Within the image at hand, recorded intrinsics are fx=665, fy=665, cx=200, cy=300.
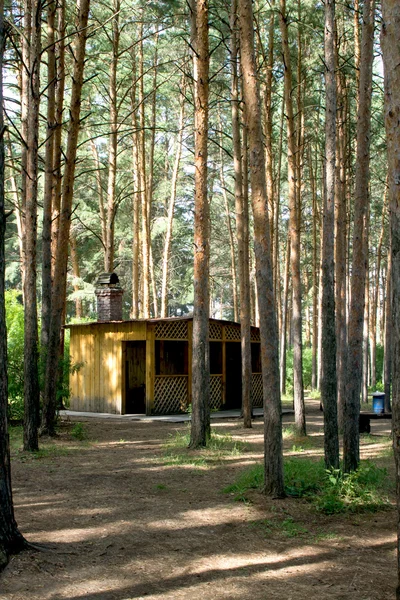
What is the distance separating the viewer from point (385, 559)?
18.3ft

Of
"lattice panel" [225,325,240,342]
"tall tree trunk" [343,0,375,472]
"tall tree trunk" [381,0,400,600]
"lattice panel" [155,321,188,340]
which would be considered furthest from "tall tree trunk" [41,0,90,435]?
"lattice panel" [225,325,240,342]

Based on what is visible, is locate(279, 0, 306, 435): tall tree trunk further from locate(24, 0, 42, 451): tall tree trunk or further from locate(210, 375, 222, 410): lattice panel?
locate(210, 375, 222, 410): lattice panel

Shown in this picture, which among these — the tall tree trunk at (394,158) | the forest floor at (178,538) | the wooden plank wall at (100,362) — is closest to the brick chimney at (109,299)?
the wooden plank wall at (100,362)

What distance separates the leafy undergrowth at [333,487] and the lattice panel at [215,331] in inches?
456

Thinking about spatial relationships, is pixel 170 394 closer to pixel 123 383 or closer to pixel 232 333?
pixel 123 383

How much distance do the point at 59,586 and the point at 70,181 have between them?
8.56 metres

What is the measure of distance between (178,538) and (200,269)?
226 inches

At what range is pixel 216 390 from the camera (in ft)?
67.4

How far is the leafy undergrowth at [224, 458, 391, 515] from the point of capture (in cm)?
711

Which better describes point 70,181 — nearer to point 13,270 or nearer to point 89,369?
point 89,369

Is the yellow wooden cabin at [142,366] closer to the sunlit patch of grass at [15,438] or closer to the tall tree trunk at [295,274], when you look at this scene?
the sunlit patch of grass at [15,438]

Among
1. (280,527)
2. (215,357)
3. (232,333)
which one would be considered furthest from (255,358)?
(280,527)

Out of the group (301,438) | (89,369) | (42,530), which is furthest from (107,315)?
(42,530)

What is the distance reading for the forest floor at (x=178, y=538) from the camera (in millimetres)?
4789
